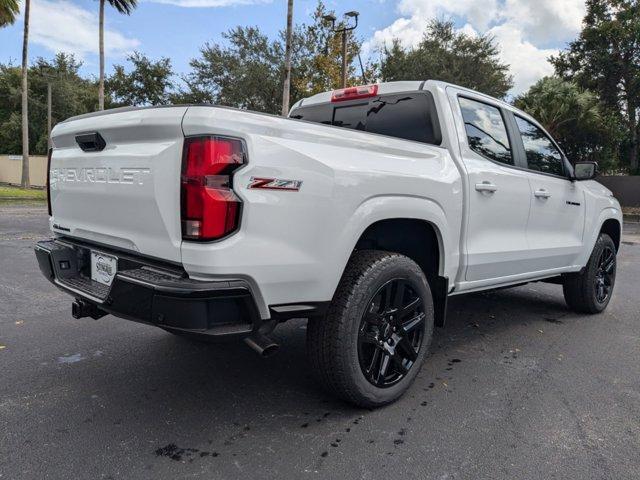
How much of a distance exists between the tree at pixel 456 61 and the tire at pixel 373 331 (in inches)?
1086

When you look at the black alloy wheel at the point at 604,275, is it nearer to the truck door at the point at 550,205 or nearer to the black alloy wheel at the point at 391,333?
the truck door at the point at 550,205

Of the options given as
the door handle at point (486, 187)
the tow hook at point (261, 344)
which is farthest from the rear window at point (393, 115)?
the tow hook at point (261, 344)

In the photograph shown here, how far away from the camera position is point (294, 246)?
7.63 feet

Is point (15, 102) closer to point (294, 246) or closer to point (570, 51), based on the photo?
point (570, 51)

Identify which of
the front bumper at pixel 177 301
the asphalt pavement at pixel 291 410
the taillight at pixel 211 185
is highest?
the taillight at pixel 211 185

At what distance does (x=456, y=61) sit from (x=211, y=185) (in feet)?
102

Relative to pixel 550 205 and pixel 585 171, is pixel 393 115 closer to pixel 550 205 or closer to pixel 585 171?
pixel 550 205

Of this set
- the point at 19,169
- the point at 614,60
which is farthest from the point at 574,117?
the point at 19,169

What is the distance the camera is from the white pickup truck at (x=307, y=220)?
215cm

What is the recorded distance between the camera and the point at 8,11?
2053 centimetres

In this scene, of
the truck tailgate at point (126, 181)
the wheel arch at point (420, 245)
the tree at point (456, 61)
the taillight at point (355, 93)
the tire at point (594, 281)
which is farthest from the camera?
the tree at point (456, 61)

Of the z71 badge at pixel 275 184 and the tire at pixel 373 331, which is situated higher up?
the z71 badge at pixel 275 184

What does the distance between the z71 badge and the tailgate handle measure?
98 cm

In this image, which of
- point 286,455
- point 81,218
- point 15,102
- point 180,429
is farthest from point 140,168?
point 15,102
